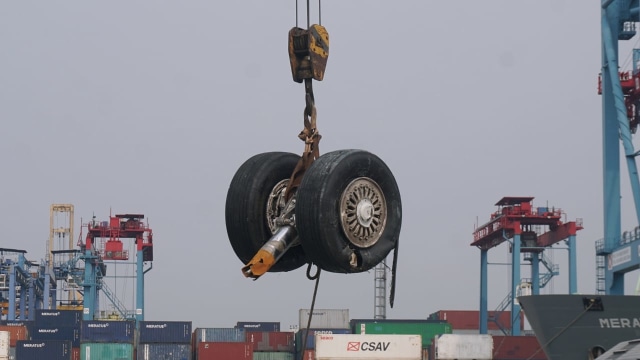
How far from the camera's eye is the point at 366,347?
53750 mm

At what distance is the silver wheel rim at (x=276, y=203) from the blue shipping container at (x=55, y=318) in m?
65.5

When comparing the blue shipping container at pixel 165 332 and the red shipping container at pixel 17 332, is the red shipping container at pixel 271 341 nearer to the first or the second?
the blue shipping container at pixel 165 332

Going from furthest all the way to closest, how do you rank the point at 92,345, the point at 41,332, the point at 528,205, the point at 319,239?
the point at 528,205
the point at 41,332
the point at 92,345
the point at 319,239

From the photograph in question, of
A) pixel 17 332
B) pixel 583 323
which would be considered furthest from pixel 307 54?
pixel 17 332

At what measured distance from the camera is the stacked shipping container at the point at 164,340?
214 ft

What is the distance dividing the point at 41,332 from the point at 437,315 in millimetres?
28867

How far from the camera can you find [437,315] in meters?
87.7

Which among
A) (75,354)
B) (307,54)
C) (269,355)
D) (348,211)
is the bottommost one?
(75,354)

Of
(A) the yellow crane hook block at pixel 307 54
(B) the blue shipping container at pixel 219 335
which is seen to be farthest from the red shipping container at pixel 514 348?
(A) the yellow crane hook block at pixel 307 54

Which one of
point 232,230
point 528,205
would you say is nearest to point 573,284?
point 528,205

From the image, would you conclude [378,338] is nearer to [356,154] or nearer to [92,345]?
[92,345]

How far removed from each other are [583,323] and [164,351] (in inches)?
1160

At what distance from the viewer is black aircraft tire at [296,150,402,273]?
13531mm

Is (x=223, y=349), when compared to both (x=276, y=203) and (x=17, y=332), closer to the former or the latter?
(x=17, y=332)
